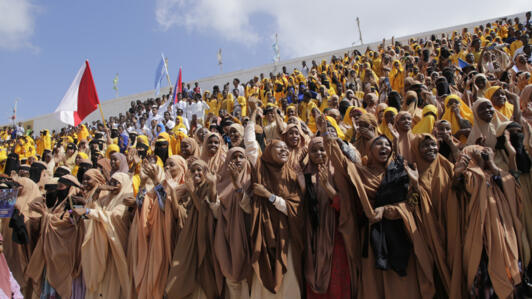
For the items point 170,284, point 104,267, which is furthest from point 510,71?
point 104,267

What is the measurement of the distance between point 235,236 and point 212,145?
1.44 metres

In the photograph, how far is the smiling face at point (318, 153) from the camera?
3.05 metres

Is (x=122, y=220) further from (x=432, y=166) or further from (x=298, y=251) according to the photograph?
(x=432, y=166)

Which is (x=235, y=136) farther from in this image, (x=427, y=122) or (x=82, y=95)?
(x=82, y=95)

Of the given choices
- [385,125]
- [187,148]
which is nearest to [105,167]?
[187,148]

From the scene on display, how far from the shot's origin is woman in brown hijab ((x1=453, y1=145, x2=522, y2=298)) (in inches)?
90.1

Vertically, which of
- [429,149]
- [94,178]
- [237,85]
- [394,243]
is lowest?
[394,243]

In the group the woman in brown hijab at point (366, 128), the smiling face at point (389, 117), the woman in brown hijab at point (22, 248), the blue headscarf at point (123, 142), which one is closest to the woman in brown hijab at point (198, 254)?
the woman in brown hijab at point (366, 128)

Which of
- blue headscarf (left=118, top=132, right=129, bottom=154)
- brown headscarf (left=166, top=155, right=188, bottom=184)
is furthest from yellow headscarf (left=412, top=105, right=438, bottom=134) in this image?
blue headscarf (left=118, top=132, right=129, bottom=154)

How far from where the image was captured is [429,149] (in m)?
2.73

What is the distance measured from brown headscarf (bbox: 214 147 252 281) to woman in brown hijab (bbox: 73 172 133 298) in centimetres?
112

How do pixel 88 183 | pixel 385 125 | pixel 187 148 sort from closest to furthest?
pixel 88 183 < pixel 385 125 < pixel 187 148

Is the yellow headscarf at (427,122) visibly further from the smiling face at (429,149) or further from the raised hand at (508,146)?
the smiling face at (429,149)

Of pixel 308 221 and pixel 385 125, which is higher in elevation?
pixel 385 125
